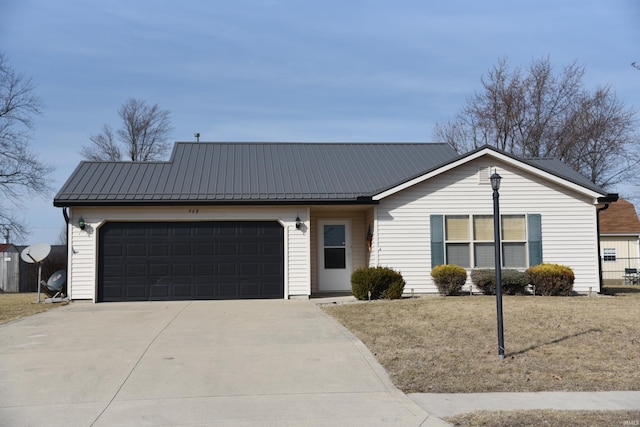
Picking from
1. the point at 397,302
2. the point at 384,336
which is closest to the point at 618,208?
the point at 397,302

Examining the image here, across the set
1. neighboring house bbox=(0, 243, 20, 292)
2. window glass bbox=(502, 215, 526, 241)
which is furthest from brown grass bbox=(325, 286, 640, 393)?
neighboring house bbox=(0, 243, 20, 292)

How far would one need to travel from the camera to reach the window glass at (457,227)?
16.7 metres

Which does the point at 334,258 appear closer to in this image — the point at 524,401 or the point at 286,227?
the point at 286,227

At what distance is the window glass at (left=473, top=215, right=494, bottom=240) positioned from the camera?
16.7 metres

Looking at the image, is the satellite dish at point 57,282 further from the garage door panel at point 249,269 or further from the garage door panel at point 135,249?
the garage door panel at point 249,269

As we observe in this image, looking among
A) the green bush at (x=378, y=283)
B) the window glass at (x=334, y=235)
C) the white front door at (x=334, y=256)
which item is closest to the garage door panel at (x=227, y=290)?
the white front door at (x=334, y=256)

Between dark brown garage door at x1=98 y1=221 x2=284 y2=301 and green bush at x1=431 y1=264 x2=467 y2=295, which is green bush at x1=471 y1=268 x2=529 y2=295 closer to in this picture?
green bush at x1=431 y1=264 x2=467 y2=295

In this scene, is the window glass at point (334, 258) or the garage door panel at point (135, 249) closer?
the garage door panel at point (135, 249)

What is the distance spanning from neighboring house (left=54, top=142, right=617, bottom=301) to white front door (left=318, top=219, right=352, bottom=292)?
1178 mm

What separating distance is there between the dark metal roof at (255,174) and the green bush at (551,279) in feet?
12.8

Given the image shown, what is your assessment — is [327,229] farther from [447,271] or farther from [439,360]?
[439,360]

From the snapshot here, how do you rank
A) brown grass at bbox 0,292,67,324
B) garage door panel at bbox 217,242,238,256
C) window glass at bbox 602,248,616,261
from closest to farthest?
1. brown grass at bbox 0,292,67,324
2. garage door panel at bbox 217,242,238,256
3. window glass at bbox 602,248,616,261

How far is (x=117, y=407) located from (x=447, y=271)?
11.0m

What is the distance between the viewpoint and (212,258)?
1641cm
